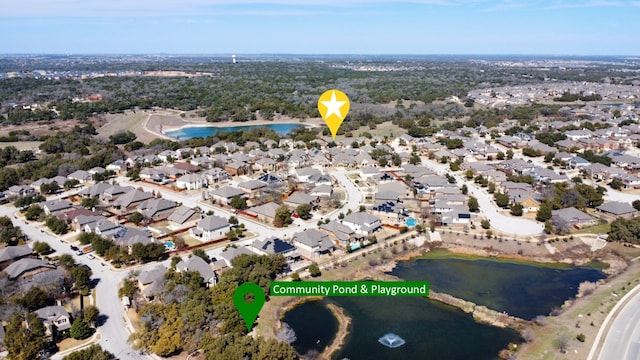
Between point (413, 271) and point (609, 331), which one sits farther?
point (413, 271)

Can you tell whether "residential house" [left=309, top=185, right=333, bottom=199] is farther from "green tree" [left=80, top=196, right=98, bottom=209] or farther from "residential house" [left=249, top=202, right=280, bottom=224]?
"green tree" [left=80, top=196, right=98, bottom=209]

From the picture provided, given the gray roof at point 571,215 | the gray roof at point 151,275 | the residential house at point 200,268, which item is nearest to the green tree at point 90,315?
the gray roof at point 151,275

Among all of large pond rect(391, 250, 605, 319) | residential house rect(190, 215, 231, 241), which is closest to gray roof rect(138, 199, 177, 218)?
residential house rect(190, 215, 231, 241)

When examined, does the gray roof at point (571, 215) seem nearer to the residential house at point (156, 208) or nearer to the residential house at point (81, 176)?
the residential house at point (156, 208)

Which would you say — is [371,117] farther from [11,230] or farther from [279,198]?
[11,230]

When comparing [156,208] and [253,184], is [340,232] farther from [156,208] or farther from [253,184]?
[156,208]

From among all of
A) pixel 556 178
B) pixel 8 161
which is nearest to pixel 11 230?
pixel 8 161

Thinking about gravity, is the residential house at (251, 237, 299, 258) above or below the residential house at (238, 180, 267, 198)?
below
